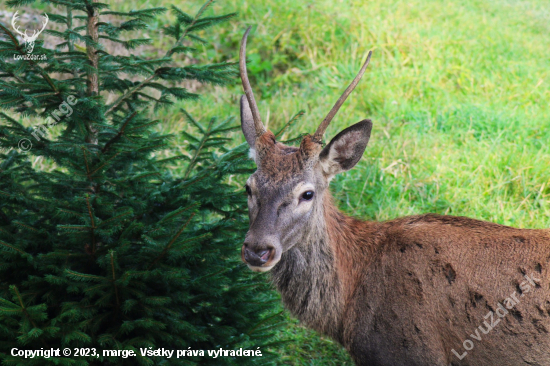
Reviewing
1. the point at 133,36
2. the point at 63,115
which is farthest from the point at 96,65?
the point at 133,36

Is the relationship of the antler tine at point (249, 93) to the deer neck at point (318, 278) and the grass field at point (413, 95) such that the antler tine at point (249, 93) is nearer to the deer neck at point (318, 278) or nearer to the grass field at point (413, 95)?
the deer neck at point (318, 278)

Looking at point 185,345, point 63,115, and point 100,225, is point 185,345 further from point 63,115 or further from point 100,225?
point 63,115

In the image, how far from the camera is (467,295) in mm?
3654

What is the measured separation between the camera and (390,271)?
386 cm

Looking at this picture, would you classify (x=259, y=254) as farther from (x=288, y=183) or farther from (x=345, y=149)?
(x=345, y=149)

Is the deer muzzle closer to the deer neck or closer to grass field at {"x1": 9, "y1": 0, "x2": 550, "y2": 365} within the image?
the deer neck

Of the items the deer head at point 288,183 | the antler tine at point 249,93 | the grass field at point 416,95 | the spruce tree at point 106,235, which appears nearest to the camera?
the spruce tree at point 106,235

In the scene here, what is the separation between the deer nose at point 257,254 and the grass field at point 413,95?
5.86ft

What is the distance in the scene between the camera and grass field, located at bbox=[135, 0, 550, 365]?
5957mm

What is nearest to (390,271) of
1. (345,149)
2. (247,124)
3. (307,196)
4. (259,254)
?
(307,196)

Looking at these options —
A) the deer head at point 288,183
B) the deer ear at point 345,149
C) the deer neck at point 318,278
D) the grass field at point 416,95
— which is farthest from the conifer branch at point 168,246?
the grass field at point 416,95

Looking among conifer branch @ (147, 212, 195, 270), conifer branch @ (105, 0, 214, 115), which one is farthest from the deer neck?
conifer branch @ (105, 0, 214, 115)

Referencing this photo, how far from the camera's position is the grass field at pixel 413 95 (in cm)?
596

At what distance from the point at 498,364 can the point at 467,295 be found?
1.53 feet
